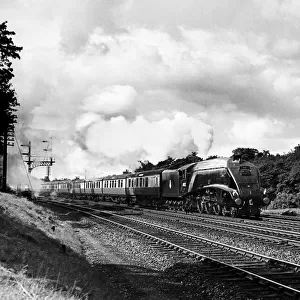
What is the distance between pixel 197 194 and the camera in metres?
30.7

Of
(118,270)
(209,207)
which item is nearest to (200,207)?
(209,207)

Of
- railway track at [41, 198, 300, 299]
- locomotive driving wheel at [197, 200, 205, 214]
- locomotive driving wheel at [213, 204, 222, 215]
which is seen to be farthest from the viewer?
locomotive driving wheel at [197, 200, 205, 214]

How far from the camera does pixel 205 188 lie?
93.8 ft

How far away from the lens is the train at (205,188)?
2558 centimetres

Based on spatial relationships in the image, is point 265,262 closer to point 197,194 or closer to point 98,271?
point 98,271

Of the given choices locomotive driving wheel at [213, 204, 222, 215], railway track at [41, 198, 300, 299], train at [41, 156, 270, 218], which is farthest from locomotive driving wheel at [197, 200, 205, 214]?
railway track at [41, 198, 300, 299]

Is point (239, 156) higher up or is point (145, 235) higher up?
point (239, 156)

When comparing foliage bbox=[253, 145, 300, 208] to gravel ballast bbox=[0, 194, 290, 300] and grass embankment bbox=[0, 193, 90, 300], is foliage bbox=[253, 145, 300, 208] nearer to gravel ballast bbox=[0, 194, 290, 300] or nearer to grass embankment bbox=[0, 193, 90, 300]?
gravel ballast bbox=[0, 194, 290, 300]

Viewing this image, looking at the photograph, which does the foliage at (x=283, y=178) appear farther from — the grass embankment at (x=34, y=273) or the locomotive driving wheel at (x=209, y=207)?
the grass embankment at (x=34, y=273)

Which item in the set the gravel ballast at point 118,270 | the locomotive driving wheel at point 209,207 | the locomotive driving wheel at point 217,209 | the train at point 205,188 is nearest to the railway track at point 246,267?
the gravel ballast at point 118,270

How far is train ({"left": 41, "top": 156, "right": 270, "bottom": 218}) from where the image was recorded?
25578 mm

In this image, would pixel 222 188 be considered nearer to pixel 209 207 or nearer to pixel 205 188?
pixel 205 188

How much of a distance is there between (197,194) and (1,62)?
1794 cm

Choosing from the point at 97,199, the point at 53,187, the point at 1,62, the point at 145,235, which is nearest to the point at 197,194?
the point at 145,235
